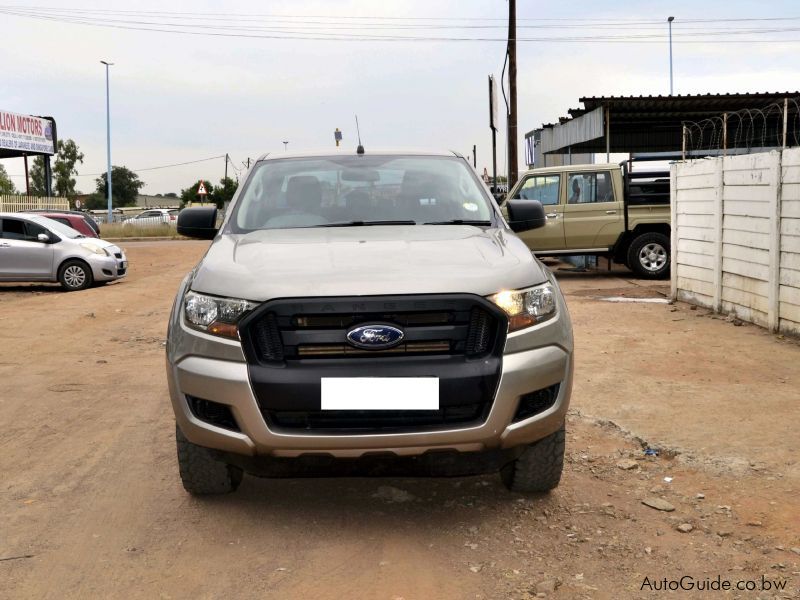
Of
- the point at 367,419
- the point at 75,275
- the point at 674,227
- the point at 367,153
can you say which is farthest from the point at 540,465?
the point at 75,275

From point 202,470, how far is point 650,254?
1305 cm

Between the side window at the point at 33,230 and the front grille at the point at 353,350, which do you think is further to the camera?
the side window at the point at 33,230

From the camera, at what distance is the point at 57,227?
56.0 feet

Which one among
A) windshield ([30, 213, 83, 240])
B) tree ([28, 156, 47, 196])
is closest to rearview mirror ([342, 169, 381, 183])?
windshield ([30, 213, 83, 240])

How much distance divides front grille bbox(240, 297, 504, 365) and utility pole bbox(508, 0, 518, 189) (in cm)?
1924

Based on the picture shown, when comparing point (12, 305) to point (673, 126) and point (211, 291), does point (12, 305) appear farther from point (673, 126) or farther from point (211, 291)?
point (673, 126)

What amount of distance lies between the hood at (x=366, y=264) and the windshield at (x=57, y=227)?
44.8 ft

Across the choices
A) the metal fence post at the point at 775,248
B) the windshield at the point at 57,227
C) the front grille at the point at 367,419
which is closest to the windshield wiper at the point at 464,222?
the front grille at the point at 367,419

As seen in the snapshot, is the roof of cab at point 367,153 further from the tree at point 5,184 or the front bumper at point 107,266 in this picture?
the tree at point 5,184

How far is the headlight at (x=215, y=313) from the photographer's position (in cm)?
349

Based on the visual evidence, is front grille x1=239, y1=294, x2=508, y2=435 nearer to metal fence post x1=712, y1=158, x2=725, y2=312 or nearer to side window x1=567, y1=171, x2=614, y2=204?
metal fence post x1=712, y1=158, x2=725, y2=312

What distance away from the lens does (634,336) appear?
9.05 m

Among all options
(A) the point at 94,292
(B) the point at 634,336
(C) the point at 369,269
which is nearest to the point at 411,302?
(C) the point at 369,269

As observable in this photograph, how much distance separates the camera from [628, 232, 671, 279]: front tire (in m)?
15.7
